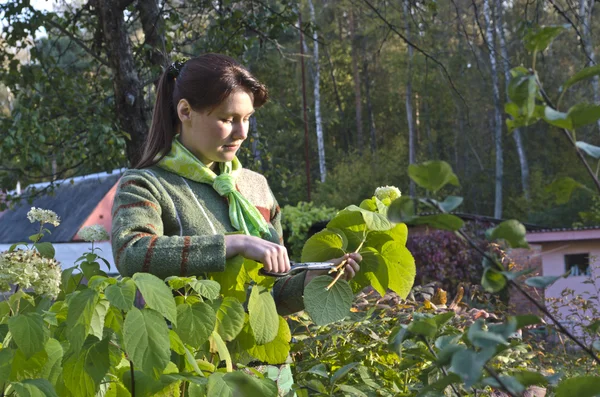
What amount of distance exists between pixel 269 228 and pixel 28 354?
0.92 m

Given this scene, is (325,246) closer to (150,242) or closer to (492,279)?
(150,242)

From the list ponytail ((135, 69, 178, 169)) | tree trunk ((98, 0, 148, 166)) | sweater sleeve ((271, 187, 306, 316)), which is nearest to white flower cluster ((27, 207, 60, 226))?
ponytail ((135, 69, 178, 169))

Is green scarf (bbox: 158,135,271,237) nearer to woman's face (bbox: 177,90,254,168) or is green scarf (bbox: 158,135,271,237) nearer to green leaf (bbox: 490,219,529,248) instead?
woman's face (bbox: 177,90,254,168)

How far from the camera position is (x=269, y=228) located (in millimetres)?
2158

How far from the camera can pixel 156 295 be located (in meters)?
1.25

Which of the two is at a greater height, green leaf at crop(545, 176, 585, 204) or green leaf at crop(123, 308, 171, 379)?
green leaf at crop(545, 176, 585, 204)

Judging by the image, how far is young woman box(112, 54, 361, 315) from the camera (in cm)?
190

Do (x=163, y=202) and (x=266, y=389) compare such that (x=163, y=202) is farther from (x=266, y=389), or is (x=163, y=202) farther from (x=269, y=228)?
(x=266, y=389)

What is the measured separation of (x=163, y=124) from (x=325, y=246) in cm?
71

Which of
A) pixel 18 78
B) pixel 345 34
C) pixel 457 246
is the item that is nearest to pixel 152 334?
pixel 18 78

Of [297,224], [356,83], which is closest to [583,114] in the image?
[297,224]

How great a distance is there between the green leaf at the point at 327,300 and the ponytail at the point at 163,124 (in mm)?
720

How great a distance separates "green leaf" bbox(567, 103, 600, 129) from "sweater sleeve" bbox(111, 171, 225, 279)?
1008 mm

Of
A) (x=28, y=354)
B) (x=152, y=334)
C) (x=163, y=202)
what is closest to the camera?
(x=152, y=334)
